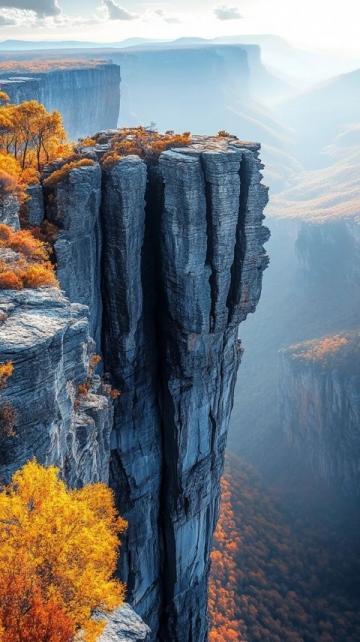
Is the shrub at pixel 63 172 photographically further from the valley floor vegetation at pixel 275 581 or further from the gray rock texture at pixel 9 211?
the valley floor vegetation at pixel 275 581

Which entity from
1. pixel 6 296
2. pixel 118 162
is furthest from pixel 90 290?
pixel 6 296

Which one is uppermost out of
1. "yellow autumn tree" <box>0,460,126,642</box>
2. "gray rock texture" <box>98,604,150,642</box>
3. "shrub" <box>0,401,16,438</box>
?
"shrub" <box>0,401,16,438</box>

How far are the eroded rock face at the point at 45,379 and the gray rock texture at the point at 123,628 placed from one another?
4.25 metres

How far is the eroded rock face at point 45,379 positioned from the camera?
45.3 ft

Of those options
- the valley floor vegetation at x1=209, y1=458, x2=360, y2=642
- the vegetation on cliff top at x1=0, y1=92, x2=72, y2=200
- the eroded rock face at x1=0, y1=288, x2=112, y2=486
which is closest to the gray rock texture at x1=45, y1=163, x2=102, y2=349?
the vegetation on cliff top at x1=0, y1=92, x2=72, y2=200

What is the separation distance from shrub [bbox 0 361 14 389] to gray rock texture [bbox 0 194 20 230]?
10070mm

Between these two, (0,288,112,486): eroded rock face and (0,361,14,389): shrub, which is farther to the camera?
(0,288,112,486): eroded rock face

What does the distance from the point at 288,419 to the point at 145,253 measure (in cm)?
6771

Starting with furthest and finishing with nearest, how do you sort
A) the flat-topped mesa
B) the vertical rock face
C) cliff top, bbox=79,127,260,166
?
1. the flat-topped mesa
2. cliff top, bbox=79,127,260,166
3. the vertical rock face

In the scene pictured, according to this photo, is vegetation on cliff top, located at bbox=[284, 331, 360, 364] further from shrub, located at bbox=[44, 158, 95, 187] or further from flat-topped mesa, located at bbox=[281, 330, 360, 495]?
shrub, located at bbox=[44, 158, 95, 187]

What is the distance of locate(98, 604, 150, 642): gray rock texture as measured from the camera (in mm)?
13047

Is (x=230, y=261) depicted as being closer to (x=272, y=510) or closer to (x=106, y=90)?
(x=272, y=510)

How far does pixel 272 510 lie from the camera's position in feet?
227

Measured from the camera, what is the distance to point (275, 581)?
187 feet
